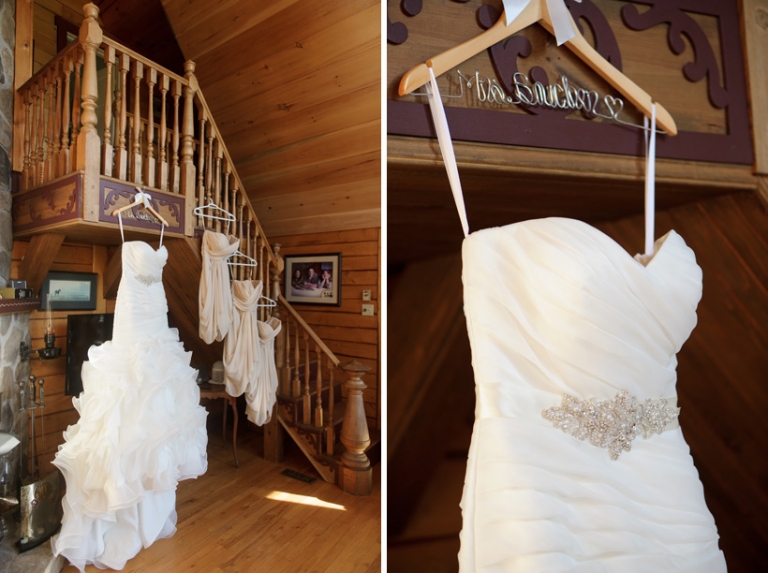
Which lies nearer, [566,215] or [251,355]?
[566,215]

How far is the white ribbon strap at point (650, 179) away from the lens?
0.52 metres

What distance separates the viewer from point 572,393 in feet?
1.49

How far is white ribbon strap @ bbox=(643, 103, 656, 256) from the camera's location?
1.70ft

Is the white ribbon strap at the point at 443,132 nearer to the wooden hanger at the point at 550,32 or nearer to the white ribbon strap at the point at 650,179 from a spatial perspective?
the wooden hanger at the point at 550,32

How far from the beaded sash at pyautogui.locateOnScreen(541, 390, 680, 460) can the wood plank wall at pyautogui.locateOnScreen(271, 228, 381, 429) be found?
0.52m

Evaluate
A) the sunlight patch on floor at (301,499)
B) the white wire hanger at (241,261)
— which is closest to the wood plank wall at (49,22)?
the white wire hanger at (241,261)

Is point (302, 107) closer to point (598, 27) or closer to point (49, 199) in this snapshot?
point (49, 199)

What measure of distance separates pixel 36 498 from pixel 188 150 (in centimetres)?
80

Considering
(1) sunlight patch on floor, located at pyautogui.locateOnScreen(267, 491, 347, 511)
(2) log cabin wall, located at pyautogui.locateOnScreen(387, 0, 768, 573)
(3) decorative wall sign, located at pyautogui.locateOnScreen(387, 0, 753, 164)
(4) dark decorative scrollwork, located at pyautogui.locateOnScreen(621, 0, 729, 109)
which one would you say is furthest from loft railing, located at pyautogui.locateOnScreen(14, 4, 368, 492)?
(4) dark decorative scrollwork, located at pyautogui.locateOnScreen(621, 0, 729, 109)

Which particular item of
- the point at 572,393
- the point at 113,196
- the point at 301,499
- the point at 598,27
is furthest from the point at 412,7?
the point at 301,499

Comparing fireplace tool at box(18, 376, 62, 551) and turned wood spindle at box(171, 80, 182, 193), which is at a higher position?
turned wood spindle at box(171, 80, 182, 193)

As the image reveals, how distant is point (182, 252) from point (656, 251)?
911mm

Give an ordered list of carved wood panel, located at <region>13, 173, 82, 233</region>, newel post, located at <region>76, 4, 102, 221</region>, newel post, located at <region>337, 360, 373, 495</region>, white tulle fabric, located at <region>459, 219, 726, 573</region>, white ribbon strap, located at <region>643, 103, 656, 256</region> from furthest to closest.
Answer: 1. newel post, located at <region>337, 360, 373, 495</region>
2. newel post, located at <region>76, 4, 102, 221</region>
3. carved wood panel, located at <region>13, 173, 82, 233</region>
4. white ribbon strap, located at <region>643, 103, 656, 256</region>
5. white tulle fabric, located at <region>459, 219, 726, 573</region>

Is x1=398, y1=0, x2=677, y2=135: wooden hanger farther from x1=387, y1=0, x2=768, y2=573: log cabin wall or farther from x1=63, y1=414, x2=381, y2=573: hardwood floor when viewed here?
x1=63, y1=414, x2=381, y2=573: hardwood floor
